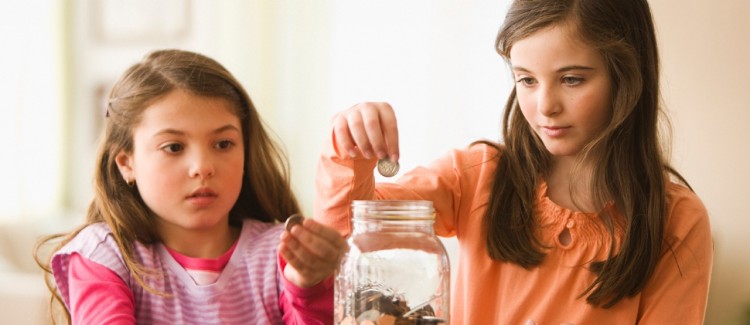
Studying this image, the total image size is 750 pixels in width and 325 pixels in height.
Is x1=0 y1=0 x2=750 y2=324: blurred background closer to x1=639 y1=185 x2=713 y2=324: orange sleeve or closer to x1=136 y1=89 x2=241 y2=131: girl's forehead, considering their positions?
x1=639 y1=185 x2=713 y2=324: orange sleeve

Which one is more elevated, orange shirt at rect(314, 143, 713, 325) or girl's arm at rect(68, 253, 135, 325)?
orange shirt at rect(314, 143, 713, 325)

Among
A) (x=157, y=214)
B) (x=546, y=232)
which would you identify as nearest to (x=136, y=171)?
(x=157, y=214)

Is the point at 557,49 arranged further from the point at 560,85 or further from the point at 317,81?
the point at 317,81

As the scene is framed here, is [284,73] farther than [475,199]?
Yes

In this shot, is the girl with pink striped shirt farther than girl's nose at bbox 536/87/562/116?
Yes

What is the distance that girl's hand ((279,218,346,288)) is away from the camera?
2.77 feet

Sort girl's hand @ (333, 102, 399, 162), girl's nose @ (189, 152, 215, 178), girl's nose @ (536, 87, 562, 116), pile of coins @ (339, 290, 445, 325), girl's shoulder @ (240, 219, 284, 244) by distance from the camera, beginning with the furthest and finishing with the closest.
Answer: girl's shoulder @ (240, 219, 284, 244) < girl's nose @ (189, 152, 215, 178) < girl's nose @ (536, 87, 562, 116) < girl's hand @ (333, 102, 399, 162) < pile of coins @ (339, 290, 445, 325)

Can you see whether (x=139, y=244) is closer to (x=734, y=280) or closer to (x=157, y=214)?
(x=157, y=214)

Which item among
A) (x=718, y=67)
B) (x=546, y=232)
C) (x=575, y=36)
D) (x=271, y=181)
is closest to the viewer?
(x=575, y=36)

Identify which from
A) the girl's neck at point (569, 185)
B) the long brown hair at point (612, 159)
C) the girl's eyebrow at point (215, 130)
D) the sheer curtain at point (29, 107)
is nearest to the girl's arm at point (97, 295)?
the girl's eyebrow at point (215, 130)

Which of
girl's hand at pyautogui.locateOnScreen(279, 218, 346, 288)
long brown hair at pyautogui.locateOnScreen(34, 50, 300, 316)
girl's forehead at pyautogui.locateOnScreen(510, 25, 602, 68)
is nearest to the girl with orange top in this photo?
girl's forehead at pyautogui.locateOnScreen(510, 25, 602, 68)

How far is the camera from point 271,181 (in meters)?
1.35

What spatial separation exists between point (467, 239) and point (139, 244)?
1.63 ft

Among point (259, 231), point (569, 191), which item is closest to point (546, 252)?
point (569, 191)
